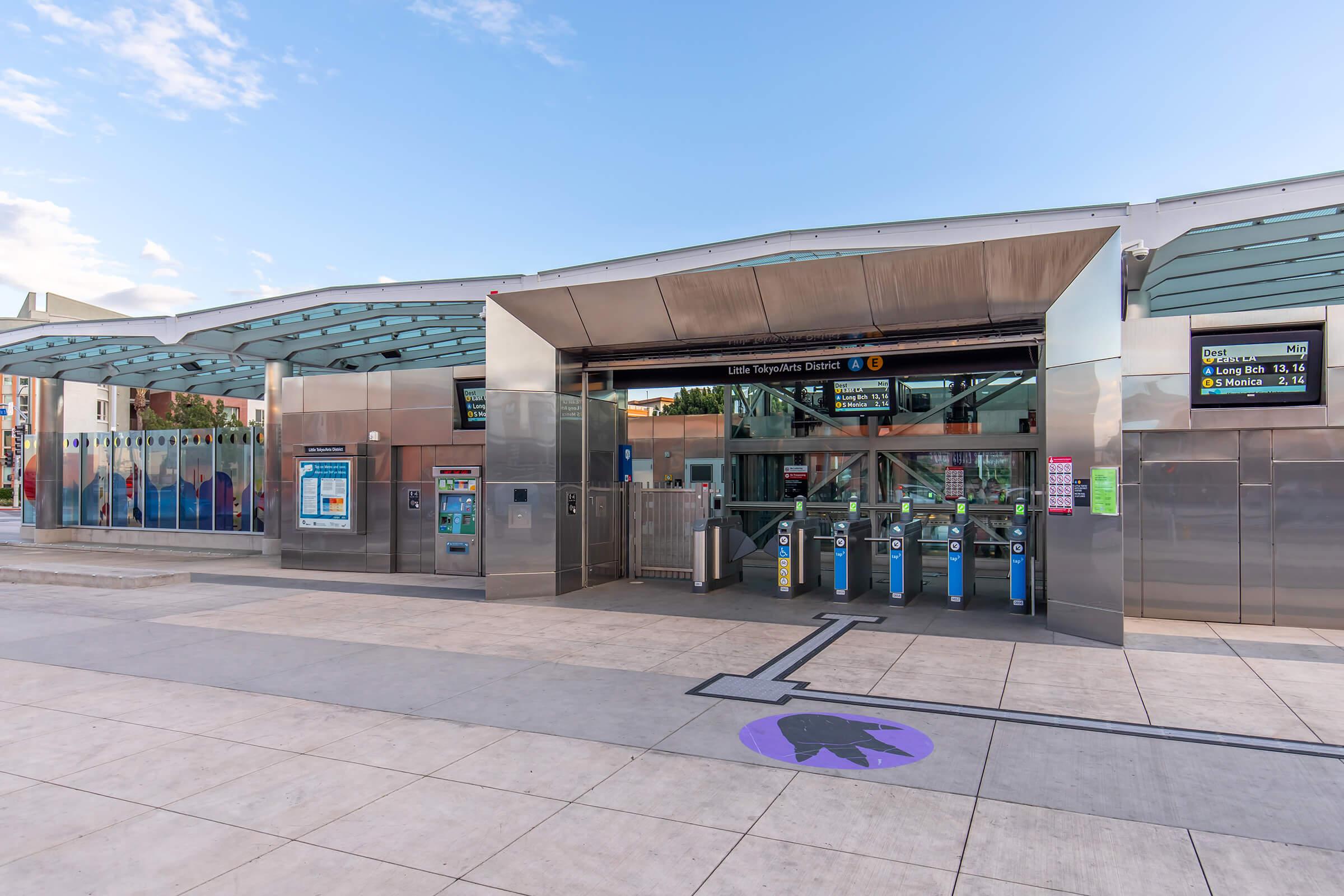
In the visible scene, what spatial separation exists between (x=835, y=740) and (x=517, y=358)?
7.84m

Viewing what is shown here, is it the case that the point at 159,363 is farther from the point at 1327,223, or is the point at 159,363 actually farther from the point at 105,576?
the point at 1327,223

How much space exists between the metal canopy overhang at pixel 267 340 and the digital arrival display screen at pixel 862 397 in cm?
697

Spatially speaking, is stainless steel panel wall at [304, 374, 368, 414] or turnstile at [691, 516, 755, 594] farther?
stainless steel panel wall at [304, 374, 368, 414]

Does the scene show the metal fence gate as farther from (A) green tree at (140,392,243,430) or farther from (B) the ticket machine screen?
(A) green tree at (140,392,243,430)

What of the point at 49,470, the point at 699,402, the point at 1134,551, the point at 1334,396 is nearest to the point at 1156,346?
the point at 1334,396

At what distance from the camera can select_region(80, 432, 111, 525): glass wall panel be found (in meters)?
21.8

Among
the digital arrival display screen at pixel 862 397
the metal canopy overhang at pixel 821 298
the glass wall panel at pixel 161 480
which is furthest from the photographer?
the glass wall panel at pixel 161 480

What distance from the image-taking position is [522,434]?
38.3 feet

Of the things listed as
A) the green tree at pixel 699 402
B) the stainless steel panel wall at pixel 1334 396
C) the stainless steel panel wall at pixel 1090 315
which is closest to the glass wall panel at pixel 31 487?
the stainless steel panel wall at pixel 1090 315

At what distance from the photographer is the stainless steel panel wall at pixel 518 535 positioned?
38.4 ft

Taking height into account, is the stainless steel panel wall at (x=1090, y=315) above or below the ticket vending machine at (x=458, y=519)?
above

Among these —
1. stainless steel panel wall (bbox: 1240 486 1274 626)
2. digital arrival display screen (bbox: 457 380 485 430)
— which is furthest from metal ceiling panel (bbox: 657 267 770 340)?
stainless steel panel wall (bbox: 1240 486 1274 626)

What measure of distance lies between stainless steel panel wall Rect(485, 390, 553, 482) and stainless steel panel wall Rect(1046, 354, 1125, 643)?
6585 millimetres

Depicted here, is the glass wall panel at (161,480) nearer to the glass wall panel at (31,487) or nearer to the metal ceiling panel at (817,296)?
the glass wall panel at (31,487)
